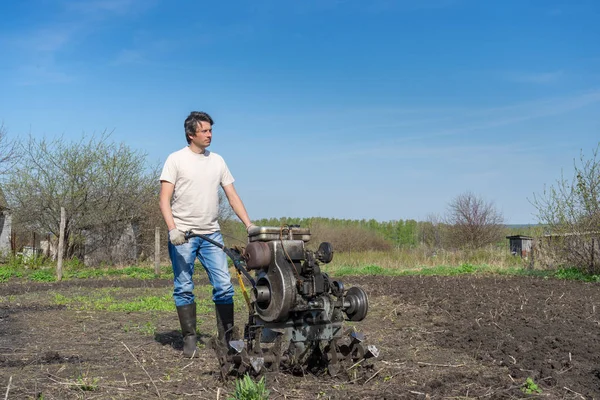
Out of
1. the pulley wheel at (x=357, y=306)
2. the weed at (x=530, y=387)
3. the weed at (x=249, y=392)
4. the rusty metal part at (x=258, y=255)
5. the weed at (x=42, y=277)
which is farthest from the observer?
the weed at (x=42, y=277)

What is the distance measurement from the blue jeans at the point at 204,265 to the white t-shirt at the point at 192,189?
0.16 metres

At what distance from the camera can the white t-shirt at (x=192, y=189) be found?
5.78 m

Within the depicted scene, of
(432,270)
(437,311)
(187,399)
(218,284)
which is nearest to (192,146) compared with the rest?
(218,284)

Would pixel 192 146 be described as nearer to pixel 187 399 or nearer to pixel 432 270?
pixel 187 399

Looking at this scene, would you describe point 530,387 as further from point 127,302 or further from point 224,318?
point 127,302

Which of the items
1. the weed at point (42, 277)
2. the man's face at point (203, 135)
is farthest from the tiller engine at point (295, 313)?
the weed at point (42, 277)

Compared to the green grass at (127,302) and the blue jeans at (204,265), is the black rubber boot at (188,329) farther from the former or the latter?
the green grass at (127,302)

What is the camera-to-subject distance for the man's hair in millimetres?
5785

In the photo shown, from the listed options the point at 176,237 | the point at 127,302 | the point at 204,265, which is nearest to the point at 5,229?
the point at 127,302

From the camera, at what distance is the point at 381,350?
6.05 m

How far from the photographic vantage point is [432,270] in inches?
717

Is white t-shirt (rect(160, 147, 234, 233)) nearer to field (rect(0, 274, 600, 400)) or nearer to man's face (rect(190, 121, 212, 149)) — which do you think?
man's face (rect(190, 121, 212, 149))

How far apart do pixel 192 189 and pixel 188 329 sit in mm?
1375

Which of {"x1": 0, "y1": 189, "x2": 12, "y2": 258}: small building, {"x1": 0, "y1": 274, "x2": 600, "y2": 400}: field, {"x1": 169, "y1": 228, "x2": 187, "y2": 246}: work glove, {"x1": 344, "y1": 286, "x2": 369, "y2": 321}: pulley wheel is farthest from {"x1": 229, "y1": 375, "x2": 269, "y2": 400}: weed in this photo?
{"x1": 0, "y1": 189, "x2": 12, "y2": 258}: small building
